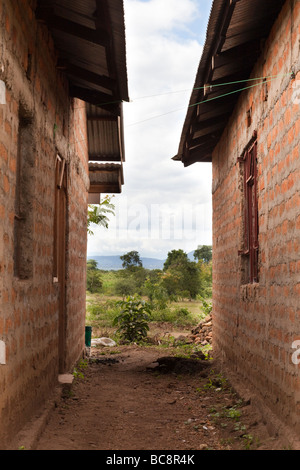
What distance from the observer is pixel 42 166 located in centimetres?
530

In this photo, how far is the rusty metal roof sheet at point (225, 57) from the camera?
4.77 metres

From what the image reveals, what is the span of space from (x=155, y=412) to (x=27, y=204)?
2.82 m

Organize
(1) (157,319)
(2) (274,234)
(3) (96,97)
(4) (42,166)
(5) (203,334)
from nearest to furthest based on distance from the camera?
(2) (274,234)
(4) (42,166)
(3) (96,97)
(5) (203,334)
(1) (157,319)

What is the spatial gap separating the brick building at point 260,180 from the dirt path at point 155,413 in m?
0.35

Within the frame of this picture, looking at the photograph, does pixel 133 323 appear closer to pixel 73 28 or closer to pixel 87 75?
pixel 87 75

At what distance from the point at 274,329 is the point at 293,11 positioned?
281 cm

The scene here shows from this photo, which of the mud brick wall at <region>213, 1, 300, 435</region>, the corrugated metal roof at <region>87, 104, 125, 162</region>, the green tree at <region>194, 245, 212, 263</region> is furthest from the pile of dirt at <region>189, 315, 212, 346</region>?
the green tree at <region>194, 245, 212, 263</region>

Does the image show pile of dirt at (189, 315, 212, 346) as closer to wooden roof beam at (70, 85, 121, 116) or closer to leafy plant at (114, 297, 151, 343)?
leafy plant at (114, 297, 151, 343)

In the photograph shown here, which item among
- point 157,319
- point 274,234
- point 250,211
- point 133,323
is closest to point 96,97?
point 250,211

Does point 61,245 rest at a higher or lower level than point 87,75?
lower

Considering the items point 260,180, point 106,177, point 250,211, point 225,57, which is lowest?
point 250,211

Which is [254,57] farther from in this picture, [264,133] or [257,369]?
[257,369]

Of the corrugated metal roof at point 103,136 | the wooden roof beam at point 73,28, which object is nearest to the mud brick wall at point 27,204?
the wooden roof beam at point 73,28
